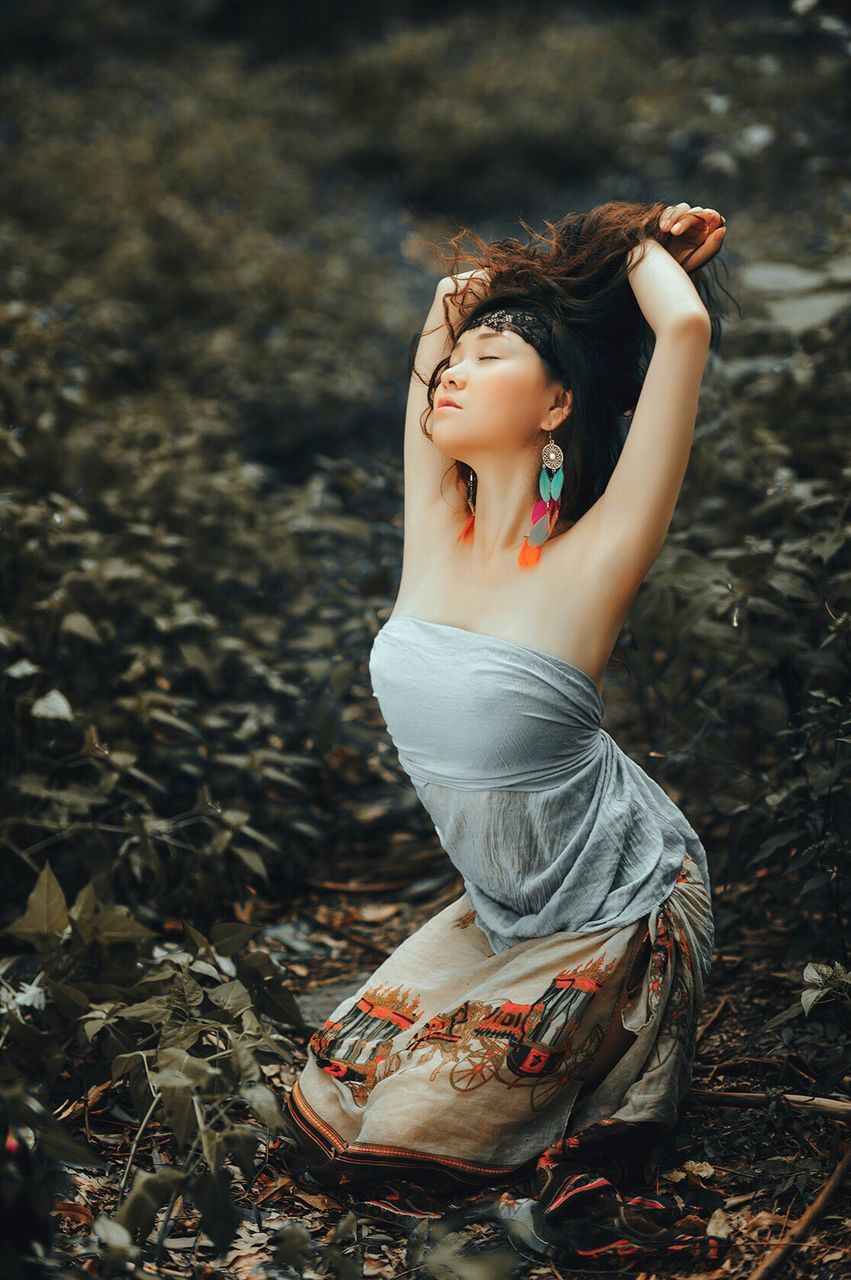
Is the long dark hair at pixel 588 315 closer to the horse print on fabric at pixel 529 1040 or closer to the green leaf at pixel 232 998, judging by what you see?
the horse print on fabric at pixel 529 1040

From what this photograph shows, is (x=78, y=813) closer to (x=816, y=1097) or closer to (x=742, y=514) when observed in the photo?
(x=816, y=1097)

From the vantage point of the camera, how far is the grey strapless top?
1.69 m

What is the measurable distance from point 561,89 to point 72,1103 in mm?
9361

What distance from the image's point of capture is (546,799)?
1731 mm

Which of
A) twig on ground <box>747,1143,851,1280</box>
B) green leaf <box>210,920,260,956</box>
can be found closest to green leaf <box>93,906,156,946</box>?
green leaf <box>210,920,260,956</box>

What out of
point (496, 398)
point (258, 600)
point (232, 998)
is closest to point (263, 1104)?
point (232, 998)

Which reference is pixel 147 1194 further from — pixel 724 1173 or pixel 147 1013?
pixel 724 1173

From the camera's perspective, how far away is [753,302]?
4.71 metres

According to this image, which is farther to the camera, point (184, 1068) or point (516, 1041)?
point (516, 1041)

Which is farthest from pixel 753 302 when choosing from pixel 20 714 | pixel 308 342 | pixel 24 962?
pixel 24 962

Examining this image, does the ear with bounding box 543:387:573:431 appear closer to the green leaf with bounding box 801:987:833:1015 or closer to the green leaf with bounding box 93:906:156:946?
the green leaf with bounding box 801:987:833:1015

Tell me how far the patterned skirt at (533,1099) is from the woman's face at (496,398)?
739 millimetres

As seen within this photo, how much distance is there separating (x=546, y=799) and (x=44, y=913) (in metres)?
0.82

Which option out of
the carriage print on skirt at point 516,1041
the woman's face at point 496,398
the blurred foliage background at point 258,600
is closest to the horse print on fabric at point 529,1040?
the carriage print on skirt at point 516,1041
